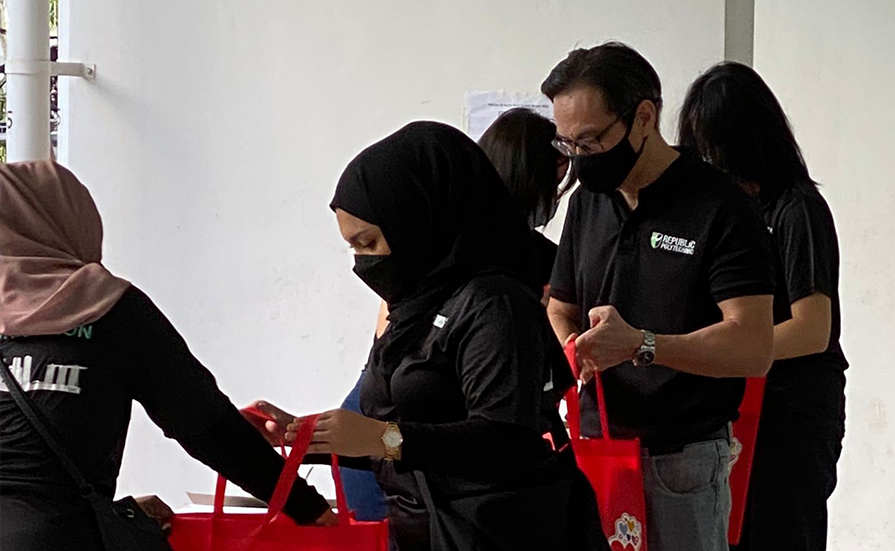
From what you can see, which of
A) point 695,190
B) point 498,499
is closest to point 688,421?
point 695,190

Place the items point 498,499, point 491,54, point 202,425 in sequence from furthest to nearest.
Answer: point 491,54 < point 202,425 < point 498,499

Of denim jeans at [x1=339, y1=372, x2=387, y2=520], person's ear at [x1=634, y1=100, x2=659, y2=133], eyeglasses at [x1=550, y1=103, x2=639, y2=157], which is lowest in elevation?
denim jeans at [x1=339, y1=372, x2=387, y2=520]

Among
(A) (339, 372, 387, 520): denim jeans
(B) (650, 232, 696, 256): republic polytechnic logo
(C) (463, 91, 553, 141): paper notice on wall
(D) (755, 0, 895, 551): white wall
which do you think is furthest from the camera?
(D) (755, 0, 895, 551): white wall

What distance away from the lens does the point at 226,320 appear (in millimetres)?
3631

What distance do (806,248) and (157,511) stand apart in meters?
1.28

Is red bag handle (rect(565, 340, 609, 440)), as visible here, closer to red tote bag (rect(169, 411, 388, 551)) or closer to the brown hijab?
red tote bag (rect(169, 411, 388, 551))

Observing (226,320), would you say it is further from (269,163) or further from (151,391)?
(151,391)

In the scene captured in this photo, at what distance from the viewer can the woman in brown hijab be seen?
5.80 ft

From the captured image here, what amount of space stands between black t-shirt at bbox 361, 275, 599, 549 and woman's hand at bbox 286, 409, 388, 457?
0.04 metres

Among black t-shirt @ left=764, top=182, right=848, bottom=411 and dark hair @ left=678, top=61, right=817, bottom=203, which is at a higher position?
dark hair @ left=678, top=61, right=817, bottom=203

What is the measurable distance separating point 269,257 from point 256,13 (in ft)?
2.29

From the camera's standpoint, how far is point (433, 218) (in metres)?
1.73

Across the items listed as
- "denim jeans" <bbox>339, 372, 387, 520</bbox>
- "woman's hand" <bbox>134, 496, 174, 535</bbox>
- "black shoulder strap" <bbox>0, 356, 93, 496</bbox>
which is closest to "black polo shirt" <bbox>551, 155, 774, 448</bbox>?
"denim jeans" <bbox>339, 372, 387, 520</bbox>

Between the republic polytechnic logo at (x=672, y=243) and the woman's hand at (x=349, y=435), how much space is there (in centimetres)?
67
